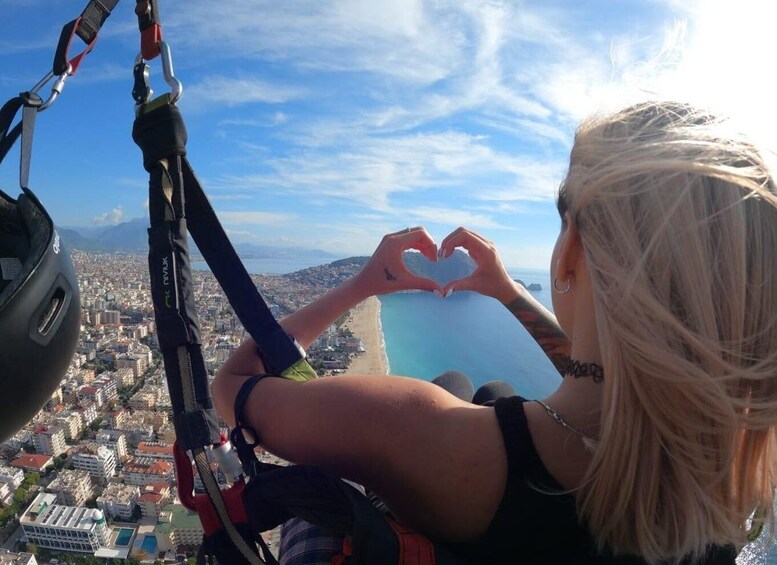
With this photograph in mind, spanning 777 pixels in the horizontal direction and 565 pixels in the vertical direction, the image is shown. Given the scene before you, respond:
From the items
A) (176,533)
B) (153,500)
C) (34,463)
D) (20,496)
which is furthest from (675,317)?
(34,463)

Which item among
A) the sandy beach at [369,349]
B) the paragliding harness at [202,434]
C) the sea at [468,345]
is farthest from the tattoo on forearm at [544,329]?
the sea at [468,345]

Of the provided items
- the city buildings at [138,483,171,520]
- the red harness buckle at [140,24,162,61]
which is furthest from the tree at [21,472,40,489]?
the red harness buckle at [140,24,162,61]

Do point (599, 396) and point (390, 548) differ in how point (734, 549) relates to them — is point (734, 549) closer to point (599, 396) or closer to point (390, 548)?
point (599, 396)

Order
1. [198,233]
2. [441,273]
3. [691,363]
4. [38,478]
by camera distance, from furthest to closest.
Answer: [38,478], [441,273], [198,233], [691,363]

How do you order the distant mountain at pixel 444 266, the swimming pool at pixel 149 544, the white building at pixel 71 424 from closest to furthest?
the distant mountain at pixel 444 266
the swimming pool at pixel 149 544
the white building at pixel 71 424

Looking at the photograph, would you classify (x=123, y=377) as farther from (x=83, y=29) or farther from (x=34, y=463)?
(x=83, y=29)

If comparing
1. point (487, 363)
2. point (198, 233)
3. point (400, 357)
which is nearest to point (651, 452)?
point (198, 233)

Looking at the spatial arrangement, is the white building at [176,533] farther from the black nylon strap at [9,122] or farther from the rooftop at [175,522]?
the black nylon strap at [9,122]
